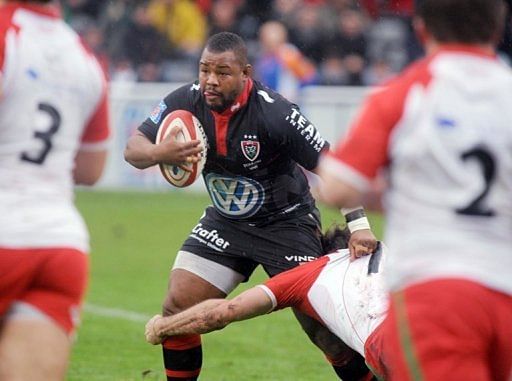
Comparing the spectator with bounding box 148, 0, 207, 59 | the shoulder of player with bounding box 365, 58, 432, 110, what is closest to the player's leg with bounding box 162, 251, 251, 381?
the shoulder of player with bounding box 365, 58, 432, 110

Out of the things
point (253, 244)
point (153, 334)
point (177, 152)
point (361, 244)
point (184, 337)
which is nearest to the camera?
point (177, 152)

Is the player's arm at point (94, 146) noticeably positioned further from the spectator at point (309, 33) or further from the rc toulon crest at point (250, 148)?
the spectator at point (309, 33)

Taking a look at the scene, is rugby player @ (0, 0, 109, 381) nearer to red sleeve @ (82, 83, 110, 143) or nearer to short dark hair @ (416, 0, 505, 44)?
red sleeve @ (82, 83, 110, 143)

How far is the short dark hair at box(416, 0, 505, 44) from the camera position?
13.5 feet

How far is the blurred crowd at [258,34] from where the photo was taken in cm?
2133

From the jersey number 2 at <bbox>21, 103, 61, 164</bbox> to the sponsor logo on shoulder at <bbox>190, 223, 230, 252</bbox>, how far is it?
307 centimetres

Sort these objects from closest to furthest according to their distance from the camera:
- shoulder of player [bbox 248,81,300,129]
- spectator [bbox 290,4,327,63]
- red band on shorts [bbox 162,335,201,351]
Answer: red band on shorts [bbox 162,335,201,351], shoulder of player [bbox 248,81,300,129], spectator [bbox 290,4,327,63]

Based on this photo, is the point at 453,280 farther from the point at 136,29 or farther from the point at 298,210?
the point at 136,29

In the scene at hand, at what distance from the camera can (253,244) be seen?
7.48m

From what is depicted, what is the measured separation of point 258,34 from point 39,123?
17.9 metres

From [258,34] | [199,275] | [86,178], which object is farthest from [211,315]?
[258,34]

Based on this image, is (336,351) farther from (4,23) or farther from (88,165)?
(4,23)

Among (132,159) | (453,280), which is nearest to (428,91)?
(453,280)

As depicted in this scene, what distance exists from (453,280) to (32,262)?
1452 mm
